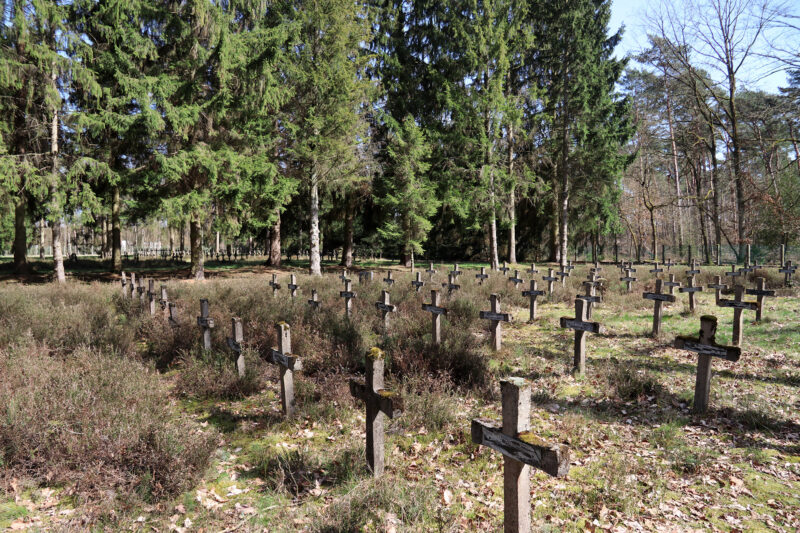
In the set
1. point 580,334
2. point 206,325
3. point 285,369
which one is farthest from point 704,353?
point 206,325

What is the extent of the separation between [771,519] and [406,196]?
21.2m

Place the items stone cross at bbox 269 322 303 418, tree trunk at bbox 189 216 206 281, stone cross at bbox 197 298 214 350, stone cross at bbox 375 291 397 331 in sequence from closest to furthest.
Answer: stone cross at bbox 269 322 303 418 < stone cross at bbox 197 298 214 350 < stone cross at bbox 375 291 397 331 < tree trunk at bbox 189 216 206 281

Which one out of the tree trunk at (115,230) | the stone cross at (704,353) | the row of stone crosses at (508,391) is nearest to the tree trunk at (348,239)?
the tree trunk at (115,230)

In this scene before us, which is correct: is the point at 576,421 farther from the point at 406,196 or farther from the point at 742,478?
the point at 406,196

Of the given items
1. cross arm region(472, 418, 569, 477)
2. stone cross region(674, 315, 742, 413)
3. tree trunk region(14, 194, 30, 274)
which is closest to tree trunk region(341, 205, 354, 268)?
tree trunk region(14, 194, 30, 274)

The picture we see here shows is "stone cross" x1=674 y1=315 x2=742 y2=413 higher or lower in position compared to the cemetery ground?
higher

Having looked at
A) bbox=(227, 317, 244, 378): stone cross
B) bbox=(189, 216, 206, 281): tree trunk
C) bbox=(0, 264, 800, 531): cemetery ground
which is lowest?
bbox=(0, 264, 800, 531): cemetery ground

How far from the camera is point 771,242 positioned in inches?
1123

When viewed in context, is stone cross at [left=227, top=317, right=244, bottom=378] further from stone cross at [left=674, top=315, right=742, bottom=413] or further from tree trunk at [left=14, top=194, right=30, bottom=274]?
tree trunk at [left=14, top=194, right=30, bottom=274]

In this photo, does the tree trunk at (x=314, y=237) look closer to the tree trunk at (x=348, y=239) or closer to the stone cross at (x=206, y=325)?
the tree trunk at (x=348, y=239)

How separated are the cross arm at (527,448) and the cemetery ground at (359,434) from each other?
103 cm

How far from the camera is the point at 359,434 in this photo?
5.06 metres

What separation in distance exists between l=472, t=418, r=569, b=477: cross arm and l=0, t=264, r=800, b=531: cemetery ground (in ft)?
3.38

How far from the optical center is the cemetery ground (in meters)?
3.54
